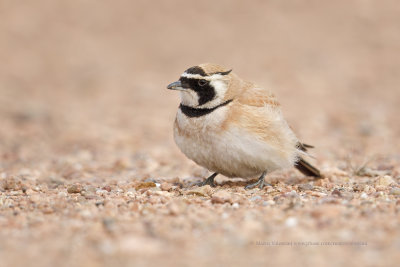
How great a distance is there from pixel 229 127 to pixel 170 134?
6261 mm

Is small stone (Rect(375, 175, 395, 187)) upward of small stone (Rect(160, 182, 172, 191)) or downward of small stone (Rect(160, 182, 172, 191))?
upward

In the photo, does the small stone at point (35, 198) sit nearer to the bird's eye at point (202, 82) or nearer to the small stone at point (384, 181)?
the bird's eye at point (202, 82)

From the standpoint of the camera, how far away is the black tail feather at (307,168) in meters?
8.07

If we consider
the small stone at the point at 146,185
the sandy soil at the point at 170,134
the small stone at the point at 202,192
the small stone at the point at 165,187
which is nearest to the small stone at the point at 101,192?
the sandy soil at the point at 170,134

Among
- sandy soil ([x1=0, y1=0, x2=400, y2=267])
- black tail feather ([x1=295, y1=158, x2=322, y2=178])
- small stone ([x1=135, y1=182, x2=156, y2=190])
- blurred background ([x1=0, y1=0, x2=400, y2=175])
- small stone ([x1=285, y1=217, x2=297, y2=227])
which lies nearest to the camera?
sandy soil ([x1=0, y1=0, x2=400, y2=267])

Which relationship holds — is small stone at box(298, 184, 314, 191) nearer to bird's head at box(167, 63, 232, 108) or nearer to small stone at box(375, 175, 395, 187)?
small stone at box(375, 175, 395, 187)

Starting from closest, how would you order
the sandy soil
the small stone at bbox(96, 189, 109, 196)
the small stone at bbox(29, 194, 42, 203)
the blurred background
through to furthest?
the sandy soil, the small stone at bbox(29, 194, 42, 203), the small stone at bbox(96, 189, 109, 196), the blurred background

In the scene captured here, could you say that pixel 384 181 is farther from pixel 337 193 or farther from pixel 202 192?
pixel 202 192

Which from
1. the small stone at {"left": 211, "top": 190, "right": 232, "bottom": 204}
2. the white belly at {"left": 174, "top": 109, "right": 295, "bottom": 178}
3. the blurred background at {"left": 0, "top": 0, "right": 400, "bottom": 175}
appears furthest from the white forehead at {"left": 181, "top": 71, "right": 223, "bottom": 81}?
the blurred background at {"left": 0, "top": 0, "right": 400, "bottom": 175}

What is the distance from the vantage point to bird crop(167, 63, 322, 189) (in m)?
7.02

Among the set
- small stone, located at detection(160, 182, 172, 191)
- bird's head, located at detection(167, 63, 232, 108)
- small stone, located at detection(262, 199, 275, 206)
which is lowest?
small stone, located at detection(160, 182, 172, 191)

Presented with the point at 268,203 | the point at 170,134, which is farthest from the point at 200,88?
the point at 170,134

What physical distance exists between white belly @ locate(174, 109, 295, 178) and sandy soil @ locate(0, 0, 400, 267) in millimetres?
299

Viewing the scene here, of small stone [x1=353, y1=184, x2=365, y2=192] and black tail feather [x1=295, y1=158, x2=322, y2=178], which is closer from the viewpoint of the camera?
small stone [x1=353, y1=184, x2=365, y2=192]
